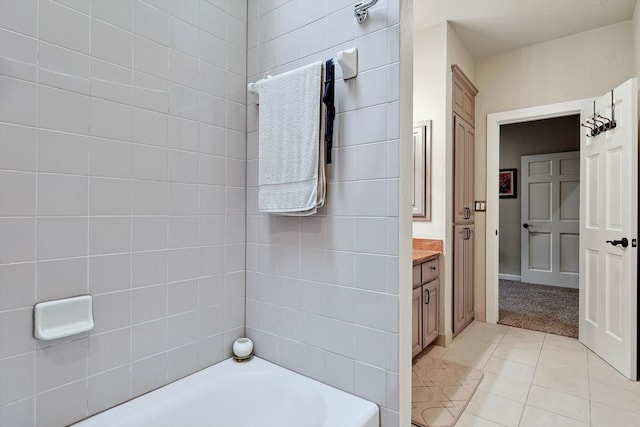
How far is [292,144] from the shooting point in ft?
4.68

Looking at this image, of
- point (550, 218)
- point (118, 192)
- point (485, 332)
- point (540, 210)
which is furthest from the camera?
point (540, 210)

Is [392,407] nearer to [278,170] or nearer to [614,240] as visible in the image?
[278,170]

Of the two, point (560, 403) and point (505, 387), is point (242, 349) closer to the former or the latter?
point (505, 387)

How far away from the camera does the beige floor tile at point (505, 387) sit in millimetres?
2047

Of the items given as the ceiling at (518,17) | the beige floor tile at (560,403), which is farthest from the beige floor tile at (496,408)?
the ceiling at (518,17)

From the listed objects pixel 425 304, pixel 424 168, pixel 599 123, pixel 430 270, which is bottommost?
pixel 425 304

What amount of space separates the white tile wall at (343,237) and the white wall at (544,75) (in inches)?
107

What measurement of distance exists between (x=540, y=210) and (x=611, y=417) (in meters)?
3.93

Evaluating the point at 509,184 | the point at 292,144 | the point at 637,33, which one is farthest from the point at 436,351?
the point at 509,184

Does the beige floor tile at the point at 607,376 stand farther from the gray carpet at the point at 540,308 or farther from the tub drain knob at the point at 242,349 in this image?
the tub drain knob at the point at 242,349

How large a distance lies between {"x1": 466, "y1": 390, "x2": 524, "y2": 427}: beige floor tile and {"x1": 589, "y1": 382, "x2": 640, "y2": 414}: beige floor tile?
540 mm

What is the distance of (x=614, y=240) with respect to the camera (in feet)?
7.98

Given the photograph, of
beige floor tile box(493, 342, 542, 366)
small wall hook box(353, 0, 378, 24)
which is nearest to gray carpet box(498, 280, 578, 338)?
beige floor tile box(493, 342, 542, 366)

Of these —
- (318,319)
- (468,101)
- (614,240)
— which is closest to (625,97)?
(614,240)
